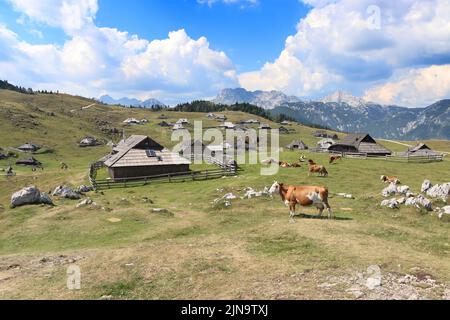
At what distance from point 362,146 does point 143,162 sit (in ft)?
150

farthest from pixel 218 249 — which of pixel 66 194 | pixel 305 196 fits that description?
pixel 66 194

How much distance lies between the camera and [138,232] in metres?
22.7

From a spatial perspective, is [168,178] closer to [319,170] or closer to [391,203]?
[319,170]

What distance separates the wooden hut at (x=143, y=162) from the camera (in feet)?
168

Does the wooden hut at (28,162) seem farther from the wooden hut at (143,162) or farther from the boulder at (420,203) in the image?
the boulder at (420,203)

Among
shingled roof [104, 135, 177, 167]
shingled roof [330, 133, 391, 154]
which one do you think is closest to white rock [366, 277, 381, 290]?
shingled roof [104, 135, 177, 167]

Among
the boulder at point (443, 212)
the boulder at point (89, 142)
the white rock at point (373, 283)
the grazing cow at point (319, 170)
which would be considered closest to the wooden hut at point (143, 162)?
the grazing cow at point (319, 170)

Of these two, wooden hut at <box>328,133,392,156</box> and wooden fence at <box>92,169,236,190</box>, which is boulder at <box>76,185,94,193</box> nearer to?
wooden fence at <box>92,169,236,190</box>

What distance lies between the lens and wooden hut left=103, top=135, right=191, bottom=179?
168 ft

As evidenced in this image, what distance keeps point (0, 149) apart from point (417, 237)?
329 ft

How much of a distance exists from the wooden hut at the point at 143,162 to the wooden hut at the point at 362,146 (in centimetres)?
3874

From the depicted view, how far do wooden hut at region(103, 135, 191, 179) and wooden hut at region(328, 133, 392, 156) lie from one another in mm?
38745
